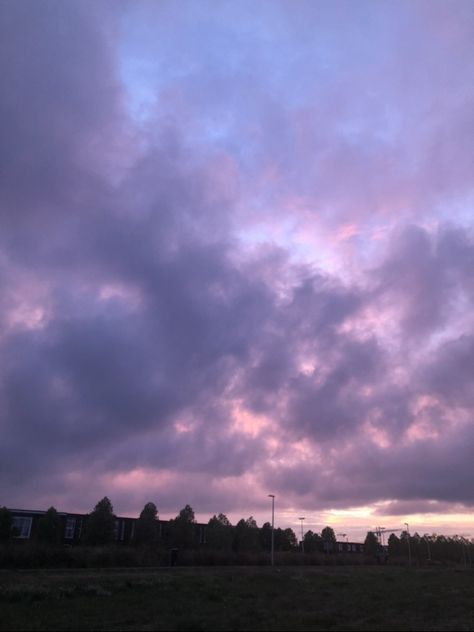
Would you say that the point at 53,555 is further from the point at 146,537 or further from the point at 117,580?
the point at 146,537

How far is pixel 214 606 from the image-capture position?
1114 inches

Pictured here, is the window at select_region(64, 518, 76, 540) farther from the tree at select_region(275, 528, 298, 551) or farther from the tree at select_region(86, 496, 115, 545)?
the tree at select_region(275, 528, 298, 551)

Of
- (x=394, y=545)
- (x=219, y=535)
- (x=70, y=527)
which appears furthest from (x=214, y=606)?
(x=394, y=545)

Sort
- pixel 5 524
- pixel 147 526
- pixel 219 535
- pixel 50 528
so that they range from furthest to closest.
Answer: pixel 219 535 < pixel 147 526 < pixel 50 528 < pixel 5 524

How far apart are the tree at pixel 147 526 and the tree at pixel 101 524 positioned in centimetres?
732

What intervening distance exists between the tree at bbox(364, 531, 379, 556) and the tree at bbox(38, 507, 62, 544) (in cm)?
10523

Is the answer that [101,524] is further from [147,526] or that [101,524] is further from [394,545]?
[394,545]

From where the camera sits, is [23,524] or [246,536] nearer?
[23,524]

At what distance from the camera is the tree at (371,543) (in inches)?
6452

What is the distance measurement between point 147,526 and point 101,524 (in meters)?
11.5

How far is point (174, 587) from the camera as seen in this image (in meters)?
37.4

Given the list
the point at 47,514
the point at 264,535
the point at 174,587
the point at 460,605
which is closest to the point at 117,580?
the point at 174,587

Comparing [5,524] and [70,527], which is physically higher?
[70,527]

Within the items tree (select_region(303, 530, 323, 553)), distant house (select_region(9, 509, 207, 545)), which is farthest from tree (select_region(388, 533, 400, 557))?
distant house (select_region(9, 509, 207, 545))
